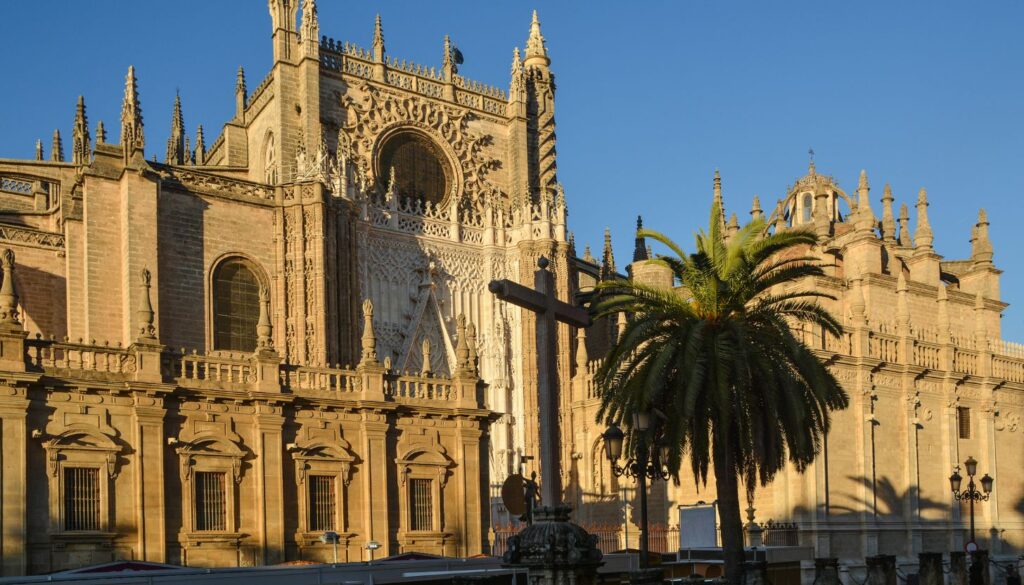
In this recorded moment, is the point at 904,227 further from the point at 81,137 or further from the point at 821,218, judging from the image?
the point at 81,137

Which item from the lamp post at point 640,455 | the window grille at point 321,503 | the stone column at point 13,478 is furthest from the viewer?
the window grille at point 321,503

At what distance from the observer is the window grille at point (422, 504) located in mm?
25562

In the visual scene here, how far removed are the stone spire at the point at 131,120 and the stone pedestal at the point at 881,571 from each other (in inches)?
863

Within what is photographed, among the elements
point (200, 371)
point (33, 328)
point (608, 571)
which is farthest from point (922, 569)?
point (33, 328)

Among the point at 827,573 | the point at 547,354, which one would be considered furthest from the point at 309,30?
the point at 547,354

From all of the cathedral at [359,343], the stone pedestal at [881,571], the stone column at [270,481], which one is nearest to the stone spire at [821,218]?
the cathedral at [359,343]

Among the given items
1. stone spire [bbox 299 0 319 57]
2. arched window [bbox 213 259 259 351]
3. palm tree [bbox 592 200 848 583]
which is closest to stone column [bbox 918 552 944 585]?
palm tree [bbox 592 200 848 583]

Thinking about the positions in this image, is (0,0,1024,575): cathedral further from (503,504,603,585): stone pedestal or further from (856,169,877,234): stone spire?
(503,504,603,585): stone pedestal

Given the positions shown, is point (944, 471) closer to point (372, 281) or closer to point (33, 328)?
point (372, 281)

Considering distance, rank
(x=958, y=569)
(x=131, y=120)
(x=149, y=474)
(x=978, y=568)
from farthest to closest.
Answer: (x=131, y=120), (x=978, y=568), (x=958, y=569), (x=149, y=474)

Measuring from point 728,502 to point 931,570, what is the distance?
19.8 feet

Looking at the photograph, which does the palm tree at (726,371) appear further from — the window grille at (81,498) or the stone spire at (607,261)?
the stone spire at (607,261)

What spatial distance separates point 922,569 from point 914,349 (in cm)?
1389

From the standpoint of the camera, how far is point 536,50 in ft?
152
